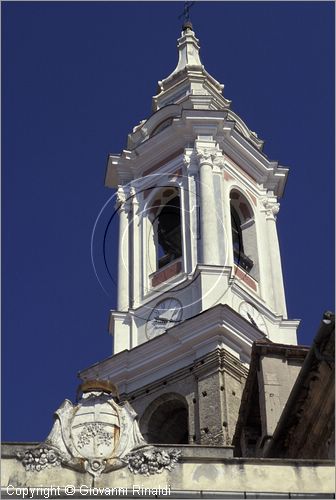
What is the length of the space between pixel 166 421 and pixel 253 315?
14.1 feet

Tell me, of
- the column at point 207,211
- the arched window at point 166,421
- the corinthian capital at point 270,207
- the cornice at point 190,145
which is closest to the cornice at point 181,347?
the arched window at point 166,421

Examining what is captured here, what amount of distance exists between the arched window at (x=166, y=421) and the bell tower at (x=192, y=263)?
1.6 inches

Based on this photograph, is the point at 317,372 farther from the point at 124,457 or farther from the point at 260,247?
the point at 260,247

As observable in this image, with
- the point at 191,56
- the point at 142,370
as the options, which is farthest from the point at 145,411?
the point at 191,56

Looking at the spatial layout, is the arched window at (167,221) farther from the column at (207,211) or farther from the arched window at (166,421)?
the arched window at (166,421)

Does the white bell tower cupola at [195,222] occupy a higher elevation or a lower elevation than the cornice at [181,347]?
higher

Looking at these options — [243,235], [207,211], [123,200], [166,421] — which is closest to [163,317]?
[166,421]

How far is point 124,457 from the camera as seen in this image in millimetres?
21156

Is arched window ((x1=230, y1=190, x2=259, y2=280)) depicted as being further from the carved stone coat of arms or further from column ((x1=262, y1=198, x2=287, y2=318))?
the carved stone coat of arms

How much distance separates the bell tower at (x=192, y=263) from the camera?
3672 cm

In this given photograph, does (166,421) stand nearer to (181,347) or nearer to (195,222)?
(181,347)

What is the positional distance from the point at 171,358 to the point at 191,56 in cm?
1570

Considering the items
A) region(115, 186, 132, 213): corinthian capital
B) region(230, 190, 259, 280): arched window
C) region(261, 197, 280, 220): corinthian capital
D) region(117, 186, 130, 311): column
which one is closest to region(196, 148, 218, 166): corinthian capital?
region(230, 190, 259, 280): arched window

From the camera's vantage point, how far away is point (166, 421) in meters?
37.6
